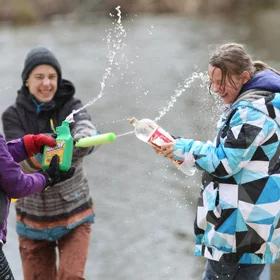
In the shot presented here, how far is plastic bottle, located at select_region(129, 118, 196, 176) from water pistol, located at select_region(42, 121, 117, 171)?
0.20 meters

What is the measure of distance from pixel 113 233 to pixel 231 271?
2.86m

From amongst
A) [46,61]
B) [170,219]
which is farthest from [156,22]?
[46,61]

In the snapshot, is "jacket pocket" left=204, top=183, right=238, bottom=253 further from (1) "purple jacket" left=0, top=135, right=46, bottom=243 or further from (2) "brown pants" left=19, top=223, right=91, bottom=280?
(2) "brown pants" left=19, top=223, right=91, bottom=280

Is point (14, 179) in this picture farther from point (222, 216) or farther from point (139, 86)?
point (139, 86)

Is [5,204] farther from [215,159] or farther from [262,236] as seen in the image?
[262,236]

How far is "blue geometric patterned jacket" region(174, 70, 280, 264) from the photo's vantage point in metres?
3.35

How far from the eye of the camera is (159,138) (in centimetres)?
362

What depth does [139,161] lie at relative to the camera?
850 centimetres

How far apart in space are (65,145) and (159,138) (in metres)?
0.60

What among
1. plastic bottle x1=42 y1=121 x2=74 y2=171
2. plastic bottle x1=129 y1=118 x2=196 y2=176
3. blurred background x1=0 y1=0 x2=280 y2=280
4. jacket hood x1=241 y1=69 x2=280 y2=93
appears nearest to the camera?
jacket hood x1=241 y1=69 x2=280 y2=93

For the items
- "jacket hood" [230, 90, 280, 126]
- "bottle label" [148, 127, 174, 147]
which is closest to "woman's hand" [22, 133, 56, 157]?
"bottle label" [148, 127, 174, 147]

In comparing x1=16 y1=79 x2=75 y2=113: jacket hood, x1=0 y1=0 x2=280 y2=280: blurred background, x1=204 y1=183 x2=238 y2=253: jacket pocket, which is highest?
x1=16 y1=79 x2=75 y2=113: jacket hood

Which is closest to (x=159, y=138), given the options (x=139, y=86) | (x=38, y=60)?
(x=38, y=60)

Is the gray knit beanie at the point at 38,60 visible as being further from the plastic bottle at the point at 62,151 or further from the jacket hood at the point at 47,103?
the plastic bottle at the point at 62,151
